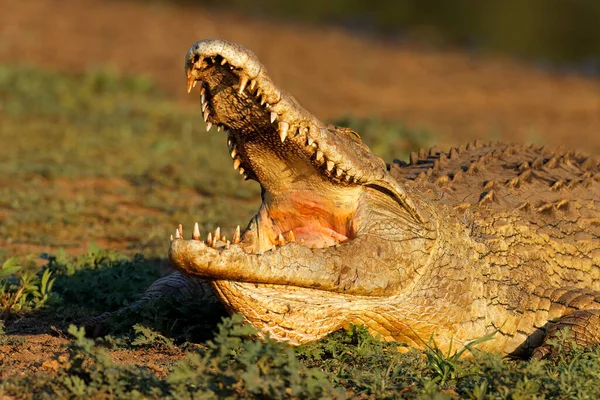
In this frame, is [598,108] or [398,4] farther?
[398,4]

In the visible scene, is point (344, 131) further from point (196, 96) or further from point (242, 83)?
point (196, 96)

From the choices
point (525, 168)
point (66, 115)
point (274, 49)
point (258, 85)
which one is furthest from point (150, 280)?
point (274, 49)

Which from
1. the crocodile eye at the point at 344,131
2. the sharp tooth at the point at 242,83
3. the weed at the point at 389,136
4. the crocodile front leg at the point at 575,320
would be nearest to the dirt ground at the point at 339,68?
the weed at the point at 389,136

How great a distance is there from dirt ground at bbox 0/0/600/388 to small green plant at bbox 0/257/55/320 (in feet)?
22.0

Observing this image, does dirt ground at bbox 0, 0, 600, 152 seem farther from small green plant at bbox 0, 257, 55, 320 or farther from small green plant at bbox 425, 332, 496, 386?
Answer: small green plant at bbox 425, 332, 496, 386

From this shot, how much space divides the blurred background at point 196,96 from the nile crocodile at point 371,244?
2349mm

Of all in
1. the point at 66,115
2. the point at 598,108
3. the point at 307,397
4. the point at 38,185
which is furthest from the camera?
the point at 598,108

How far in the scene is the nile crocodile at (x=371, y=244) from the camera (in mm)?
3988

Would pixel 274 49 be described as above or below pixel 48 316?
A: above

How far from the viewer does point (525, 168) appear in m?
5.86

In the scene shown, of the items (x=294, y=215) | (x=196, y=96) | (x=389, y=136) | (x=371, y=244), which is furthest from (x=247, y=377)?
(x=196, y=96)

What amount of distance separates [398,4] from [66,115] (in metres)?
18.4

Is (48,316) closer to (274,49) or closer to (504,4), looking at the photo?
(274,49)

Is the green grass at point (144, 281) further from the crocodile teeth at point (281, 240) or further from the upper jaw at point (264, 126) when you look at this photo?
the upper jaw at point (264, 126)
